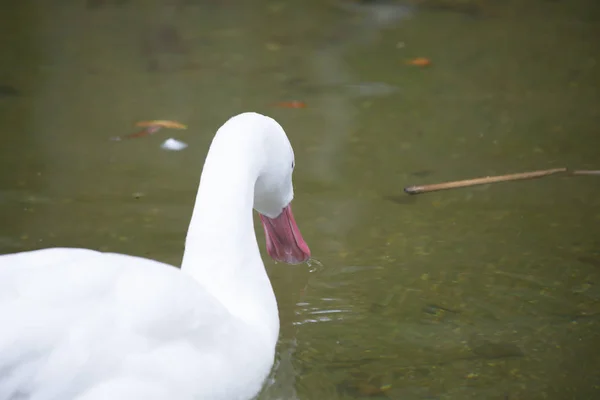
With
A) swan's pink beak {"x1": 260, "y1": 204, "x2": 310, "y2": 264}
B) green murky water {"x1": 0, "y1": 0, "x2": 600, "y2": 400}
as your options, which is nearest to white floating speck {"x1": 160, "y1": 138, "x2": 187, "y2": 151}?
green murky water {"x1": 0, "y1": 0, "x2": 600, "y2": 400}

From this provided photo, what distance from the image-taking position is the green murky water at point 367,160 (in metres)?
3.19

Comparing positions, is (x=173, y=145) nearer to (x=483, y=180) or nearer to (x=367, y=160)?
(x=367, y=160)

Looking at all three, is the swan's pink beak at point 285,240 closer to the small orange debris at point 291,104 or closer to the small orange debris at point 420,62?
the small orange debris at point 291,104

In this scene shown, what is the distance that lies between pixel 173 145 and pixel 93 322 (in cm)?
252

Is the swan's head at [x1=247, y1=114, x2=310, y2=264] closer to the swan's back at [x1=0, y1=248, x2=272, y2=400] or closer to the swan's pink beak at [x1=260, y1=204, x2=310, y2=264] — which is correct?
the swan's pink beak at [x1=260, y1=204, x2=310, y2=264]

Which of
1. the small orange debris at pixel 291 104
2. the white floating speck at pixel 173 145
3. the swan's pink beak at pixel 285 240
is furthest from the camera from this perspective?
the small orange debris at pixel 291 104

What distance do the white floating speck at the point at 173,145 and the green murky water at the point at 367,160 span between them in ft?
0.16

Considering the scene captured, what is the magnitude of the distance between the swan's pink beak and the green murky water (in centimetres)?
17

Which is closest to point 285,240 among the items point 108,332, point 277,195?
point 277,195

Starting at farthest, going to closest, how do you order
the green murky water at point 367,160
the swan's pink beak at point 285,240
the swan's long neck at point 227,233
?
the swan's pink beak at point 285,240, the green murky water at point 367,160, the swan's long neck at point 227,233

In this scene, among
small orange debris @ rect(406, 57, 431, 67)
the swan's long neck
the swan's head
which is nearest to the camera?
the swan's long neck

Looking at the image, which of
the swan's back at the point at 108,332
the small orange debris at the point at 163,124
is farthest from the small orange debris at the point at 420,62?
the swan's back at the point at 108,332

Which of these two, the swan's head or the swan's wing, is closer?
the swan's wing

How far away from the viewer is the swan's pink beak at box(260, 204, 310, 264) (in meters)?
3.34
